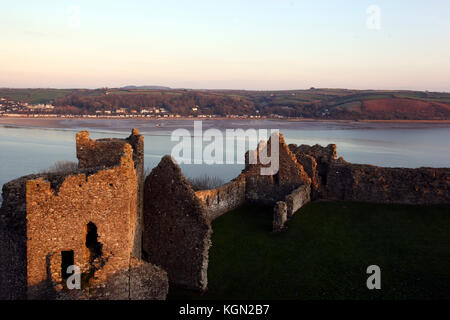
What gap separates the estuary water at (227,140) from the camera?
172 ft

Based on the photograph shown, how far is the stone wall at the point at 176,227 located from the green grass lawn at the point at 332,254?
0.80 m

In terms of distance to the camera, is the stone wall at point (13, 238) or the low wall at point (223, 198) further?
the low wall at point (223, 198)

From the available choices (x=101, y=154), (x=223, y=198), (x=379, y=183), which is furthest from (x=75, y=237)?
(x=379, y=183)

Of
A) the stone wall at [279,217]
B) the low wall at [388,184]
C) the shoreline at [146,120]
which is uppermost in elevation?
the shoreline at [146,120]

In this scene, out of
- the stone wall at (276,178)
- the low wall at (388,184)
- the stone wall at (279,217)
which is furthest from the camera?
the stone wall at (276,178)

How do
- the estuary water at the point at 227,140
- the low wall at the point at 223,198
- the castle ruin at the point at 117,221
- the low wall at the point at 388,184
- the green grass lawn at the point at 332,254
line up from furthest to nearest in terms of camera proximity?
the estuary water at the point at 227,140 < the low wall at the point at 388,184 < the low wall at the point at 223,198 < the green grass lawn at the point at 332,254 < the castle ruin at the point at 117,221

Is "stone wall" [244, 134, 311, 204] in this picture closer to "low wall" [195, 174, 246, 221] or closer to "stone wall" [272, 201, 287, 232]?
"low wall" [195, 174, 246, 221]

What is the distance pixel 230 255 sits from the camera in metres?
15.6

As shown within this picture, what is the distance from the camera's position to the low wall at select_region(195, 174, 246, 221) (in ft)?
63.1

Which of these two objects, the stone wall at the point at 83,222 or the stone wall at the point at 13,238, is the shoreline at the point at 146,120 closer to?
the stone wall at the point at 13,238

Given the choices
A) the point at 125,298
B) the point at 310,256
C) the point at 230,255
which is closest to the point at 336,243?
the point at 310,256

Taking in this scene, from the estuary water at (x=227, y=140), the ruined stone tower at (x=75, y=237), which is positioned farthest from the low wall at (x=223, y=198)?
the estuary water at (x=227, y=140)

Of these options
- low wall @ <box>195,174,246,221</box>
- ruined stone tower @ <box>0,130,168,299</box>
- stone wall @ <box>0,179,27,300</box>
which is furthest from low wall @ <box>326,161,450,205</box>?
stone wall @ <box>0,179,27,300</box>

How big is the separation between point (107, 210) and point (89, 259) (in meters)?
1.37
